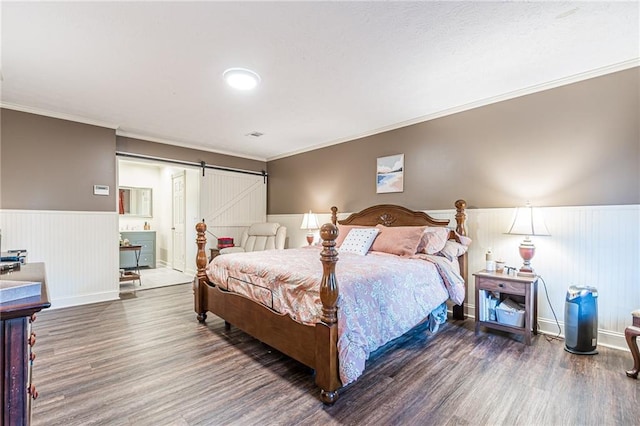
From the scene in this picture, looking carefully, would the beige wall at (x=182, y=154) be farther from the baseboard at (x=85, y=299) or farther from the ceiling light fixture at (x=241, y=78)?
the ceiling light fixture at (x=241, y=78)

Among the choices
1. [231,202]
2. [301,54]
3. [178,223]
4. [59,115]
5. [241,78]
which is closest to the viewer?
[301,54]

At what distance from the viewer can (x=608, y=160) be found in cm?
267

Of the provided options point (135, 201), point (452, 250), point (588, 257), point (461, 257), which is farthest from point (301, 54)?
point (135, 201)

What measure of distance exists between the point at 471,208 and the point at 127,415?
368cm

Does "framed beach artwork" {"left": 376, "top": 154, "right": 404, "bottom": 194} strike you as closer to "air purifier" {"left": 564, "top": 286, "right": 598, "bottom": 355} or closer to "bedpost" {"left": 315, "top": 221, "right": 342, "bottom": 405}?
"air purifier" {"left": 564, "top": 286, "right": 598, "bottom": 355}

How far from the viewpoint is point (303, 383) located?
208 cm

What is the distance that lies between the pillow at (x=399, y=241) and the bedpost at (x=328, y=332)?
1567 millimetres

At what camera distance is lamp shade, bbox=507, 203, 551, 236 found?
9.20 feet

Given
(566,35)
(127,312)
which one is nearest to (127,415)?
(127,312)

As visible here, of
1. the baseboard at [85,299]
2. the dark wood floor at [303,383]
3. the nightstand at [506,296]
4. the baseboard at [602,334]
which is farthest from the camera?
the baseboard at [85,299]

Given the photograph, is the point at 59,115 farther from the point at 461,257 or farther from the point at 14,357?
the point at 461,257

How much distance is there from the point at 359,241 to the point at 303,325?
1.70 m

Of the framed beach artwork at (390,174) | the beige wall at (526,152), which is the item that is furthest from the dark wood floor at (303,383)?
the framed beach artwork at (390,174)

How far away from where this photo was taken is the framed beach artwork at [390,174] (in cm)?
419
